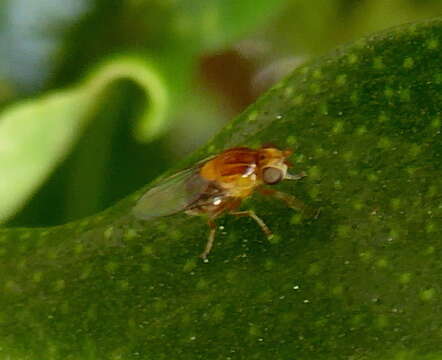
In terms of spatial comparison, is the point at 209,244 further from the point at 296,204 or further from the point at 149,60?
the point at 149,60

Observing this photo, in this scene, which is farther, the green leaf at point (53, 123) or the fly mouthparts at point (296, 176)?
the green leaf at point (53, 123)

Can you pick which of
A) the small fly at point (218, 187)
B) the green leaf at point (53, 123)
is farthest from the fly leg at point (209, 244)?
the green leaf at point (53, 123)

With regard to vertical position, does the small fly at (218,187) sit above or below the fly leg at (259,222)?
above

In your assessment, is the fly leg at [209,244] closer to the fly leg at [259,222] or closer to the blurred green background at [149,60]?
the fly leg at [259,222]

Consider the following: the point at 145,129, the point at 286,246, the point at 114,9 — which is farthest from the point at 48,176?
the point at 286,246

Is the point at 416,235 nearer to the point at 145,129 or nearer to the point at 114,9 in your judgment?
the point at 145,129

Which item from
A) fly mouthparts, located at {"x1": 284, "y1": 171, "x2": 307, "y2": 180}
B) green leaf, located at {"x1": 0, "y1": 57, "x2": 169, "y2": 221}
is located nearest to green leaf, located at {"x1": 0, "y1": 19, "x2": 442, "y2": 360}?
fly mouthparts, located at {"x1": 284, "y1": 171, "x2": 307, "y2": 180}
